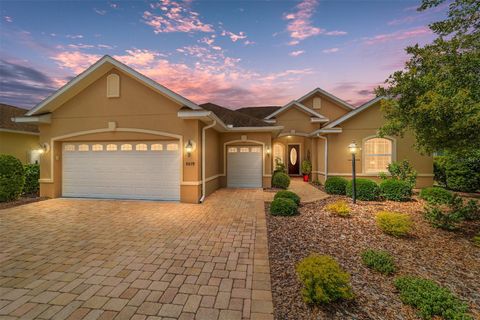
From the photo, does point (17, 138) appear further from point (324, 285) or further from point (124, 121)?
point (324, 285)

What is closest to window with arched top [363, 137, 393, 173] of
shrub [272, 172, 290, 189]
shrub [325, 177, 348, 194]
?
shrub [325, 177, 348, 194]

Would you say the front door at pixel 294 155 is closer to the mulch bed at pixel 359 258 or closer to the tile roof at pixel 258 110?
the tile roof at pixel 258 110

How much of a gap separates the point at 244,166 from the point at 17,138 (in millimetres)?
Result: 14186

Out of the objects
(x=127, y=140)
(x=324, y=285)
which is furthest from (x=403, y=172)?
(x=127, y=140)

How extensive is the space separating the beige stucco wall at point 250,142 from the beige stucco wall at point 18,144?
495 inches

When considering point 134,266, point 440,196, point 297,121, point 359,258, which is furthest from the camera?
point 297,121

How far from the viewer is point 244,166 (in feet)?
42.2

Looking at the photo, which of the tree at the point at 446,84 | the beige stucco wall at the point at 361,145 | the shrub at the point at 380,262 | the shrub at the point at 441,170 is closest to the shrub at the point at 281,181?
the beige stucco wall at the point at 361,145

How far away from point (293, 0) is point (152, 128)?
738 centimetres

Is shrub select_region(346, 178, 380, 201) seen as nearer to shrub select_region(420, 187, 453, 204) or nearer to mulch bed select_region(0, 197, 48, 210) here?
shrub select_region(420, 187, 453, 204)

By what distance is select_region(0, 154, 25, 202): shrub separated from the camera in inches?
335

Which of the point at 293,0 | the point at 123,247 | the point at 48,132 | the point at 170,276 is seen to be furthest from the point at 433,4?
the point at 48,132

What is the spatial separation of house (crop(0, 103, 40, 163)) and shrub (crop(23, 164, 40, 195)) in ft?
6.16

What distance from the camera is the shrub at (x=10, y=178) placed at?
8.50 m
